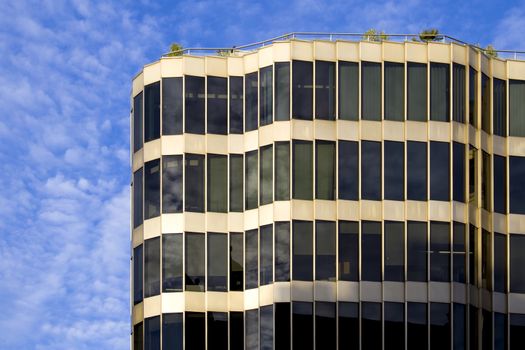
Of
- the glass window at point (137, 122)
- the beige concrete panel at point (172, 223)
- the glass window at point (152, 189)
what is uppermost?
the glass window at point (137, 122)

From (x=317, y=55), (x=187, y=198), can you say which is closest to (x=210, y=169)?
(x=187, y=198)

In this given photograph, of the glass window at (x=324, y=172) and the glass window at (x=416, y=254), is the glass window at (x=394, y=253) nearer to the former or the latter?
the glass window at (x=416, y=254)

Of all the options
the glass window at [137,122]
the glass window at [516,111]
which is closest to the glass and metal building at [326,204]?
the glass window at [137,122]

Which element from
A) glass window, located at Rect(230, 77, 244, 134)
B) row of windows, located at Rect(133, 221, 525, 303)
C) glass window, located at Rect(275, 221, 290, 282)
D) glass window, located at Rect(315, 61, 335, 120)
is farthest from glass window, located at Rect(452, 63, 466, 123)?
glass window, located at Rect(230, 77, 244, 134)

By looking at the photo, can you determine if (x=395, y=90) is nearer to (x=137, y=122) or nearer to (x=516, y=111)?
(x=516, y=111)

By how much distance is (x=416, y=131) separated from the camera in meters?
86.4

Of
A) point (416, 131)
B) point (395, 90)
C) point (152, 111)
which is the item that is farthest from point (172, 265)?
point (395, 90)

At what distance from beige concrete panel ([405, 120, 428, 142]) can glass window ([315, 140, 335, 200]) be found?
4.16 meters

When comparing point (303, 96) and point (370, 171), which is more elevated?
point (303, 96)

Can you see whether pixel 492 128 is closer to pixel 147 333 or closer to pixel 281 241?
pixel 281 241

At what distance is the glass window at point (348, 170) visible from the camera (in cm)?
8544

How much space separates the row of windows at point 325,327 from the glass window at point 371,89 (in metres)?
10.0

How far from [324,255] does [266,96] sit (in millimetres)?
8909

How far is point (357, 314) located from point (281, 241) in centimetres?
526
